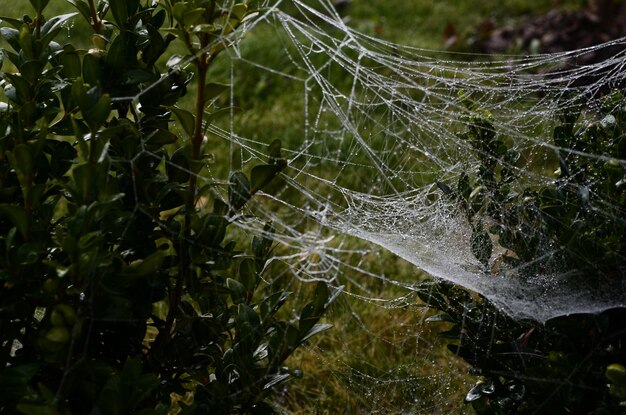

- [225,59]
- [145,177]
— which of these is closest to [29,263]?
[145,177]

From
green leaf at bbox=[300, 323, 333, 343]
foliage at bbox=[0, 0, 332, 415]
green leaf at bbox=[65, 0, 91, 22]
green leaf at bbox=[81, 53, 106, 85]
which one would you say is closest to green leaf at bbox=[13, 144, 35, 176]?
foliage at bbox=[0, 0, 332, 415]

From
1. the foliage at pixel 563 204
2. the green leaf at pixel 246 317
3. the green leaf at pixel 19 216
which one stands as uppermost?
the green leaf at pixel 19 216

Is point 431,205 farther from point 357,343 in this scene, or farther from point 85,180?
point 85,180

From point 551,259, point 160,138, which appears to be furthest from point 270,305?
point 551,259

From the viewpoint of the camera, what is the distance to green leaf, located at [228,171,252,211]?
163 cm

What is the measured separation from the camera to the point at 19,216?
4.67 ft

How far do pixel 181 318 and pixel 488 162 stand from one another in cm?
84

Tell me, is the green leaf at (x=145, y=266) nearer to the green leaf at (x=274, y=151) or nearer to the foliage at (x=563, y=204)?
the green leaf at (x=274, y=151)

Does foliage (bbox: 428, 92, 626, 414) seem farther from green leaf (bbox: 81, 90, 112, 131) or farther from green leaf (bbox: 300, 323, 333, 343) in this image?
green leaf (bbox: 81, 90, 112, 131)

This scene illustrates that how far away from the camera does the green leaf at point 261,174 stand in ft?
5.32

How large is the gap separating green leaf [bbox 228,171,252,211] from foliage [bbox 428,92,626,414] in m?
0.55

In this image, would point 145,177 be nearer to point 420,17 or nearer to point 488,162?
point 488,162

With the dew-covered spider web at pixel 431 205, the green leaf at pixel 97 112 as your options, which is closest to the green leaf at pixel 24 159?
the green leaf at pixel 97 112

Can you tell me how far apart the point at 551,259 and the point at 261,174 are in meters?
0.70
